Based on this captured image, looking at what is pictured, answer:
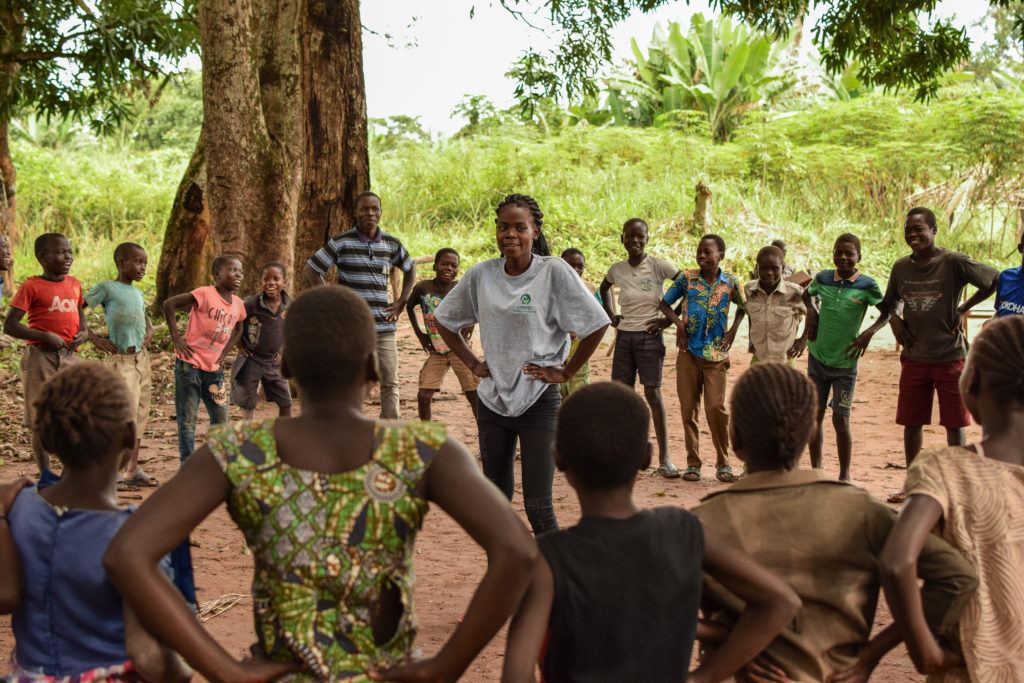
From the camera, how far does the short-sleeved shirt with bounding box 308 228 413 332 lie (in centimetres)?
841

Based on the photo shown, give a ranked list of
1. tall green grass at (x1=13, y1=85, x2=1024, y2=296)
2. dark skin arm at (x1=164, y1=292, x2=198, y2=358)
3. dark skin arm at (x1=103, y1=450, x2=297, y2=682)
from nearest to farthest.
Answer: dark skin arm at (x1=103, y1=450, x2=297, y2=682) → dark skin arm at (x1=164, y1=292, x2=198, y2=358) → tall green grass at (x1=13, y1=85, x2=1024, y2=296)

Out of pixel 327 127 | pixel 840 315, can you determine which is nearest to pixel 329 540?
pixel 840 315

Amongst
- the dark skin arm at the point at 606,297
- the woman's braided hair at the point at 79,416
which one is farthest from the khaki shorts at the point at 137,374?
the woman's braided hair at the point at 79,416

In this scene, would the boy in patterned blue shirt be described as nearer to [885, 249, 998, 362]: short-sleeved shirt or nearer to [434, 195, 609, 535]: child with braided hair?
[885, 249, 998, 362]: short-sleeved shirt

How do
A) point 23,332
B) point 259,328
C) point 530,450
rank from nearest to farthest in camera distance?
1. point 530,450
2. point 23,332
3. point 259,328

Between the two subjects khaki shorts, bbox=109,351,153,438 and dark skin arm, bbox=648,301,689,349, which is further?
dark skin arm, bbox=648,301,689,349

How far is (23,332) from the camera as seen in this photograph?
258 inches

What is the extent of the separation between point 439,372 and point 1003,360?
261 inches

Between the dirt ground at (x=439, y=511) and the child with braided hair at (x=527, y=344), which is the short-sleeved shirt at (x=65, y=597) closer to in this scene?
the dirt ground at (x=439, y=511)

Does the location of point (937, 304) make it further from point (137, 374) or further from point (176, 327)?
point (137, 374)

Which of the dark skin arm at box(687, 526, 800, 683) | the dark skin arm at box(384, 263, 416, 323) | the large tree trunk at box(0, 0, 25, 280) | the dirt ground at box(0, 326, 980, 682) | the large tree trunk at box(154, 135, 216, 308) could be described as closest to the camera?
the dark skin arm at box(687, 526, 800, 683)

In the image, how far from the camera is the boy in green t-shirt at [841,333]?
748cm

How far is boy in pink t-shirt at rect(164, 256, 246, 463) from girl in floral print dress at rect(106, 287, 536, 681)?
17.8ft

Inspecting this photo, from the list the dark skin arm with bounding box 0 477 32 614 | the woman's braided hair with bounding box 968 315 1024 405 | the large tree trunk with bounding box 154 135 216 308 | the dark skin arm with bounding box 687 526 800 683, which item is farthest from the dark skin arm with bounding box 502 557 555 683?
the large tree trunk with bounding box 154 135 216 308
